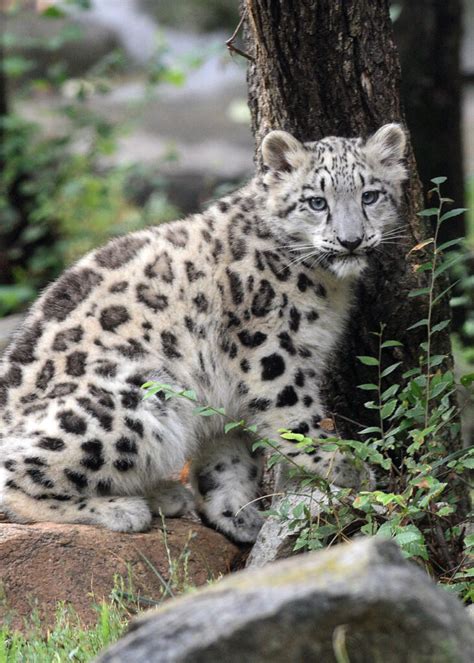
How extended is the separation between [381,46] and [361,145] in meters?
0.62

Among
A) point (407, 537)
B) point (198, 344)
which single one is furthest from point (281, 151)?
point (407, 537)

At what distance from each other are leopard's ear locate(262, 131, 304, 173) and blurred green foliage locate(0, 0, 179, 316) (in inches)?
220

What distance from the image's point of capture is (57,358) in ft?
21.1

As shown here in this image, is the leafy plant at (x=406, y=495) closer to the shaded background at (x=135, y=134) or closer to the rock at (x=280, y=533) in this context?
the rock at (x=280, y=533)

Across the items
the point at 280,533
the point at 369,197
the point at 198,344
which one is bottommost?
the point at 280,533

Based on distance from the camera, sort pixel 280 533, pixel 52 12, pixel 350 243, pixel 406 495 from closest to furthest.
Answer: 1. pixel 406 495
2. pixel 280 533
3. pixel 350 243
4. pixel 52 12

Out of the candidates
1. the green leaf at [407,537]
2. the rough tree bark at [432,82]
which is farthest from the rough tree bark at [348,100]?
the rough tree bark at [432,82]

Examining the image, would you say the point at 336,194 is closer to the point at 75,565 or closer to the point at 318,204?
the point at 318,204

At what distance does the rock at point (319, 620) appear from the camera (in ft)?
9.71

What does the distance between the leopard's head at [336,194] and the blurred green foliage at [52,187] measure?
5672mm

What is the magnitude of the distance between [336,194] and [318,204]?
144 millimetres

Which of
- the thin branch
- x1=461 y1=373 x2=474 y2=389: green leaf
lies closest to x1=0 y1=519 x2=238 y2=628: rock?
x1=461 y1=373 x2=474 y2=389: green leaf

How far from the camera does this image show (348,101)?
6.53m

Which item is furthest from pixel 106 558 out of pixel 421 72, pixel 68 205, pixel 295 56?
pixel 68 205
